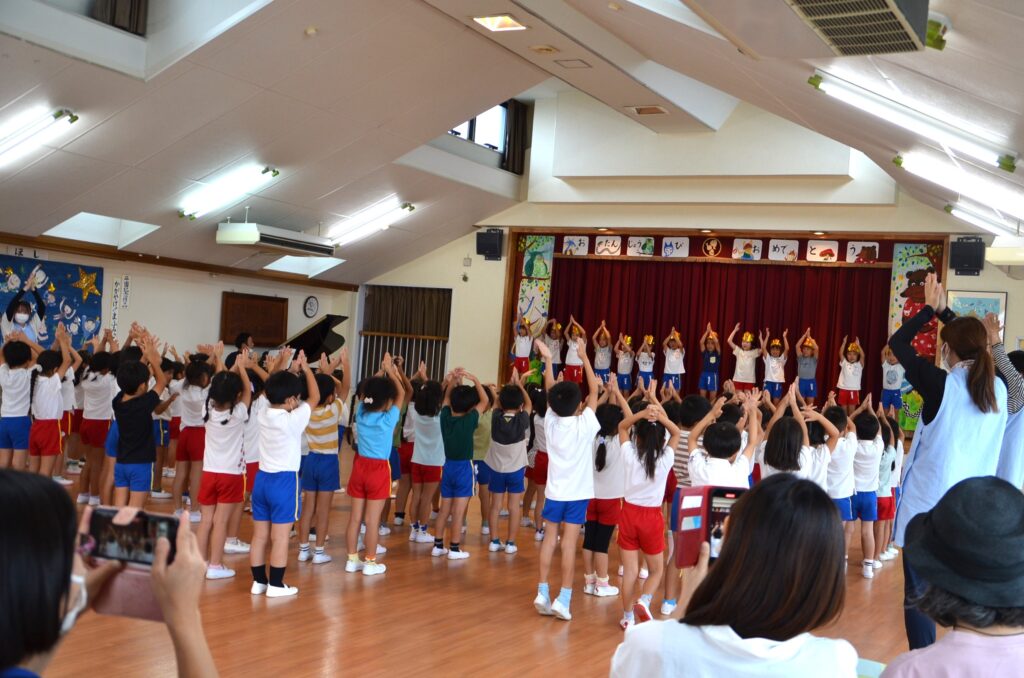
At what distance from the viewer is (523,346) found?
15.5m

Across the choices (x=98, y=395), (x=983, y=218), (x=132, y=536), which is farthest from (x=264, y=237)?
(x=132, y=536)

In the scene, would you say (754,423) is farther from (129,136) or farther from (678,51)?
(129,136)

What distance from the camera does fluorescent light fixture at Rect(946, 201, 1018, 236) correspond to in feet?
28.5

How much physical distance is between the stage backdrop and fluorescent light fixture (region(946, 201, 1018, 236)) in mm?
11001

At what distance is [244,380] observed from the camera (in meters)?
5.78

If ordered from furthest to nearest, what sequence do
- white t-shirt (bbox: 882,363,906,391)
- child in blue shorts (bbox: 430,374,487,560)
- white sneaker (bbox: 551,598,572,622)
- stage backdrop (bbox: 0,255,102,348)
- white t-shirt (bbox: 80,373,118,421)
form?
1. white t-shirt (bbox: 882,363,906,391)
2. stage backdrop (bbox: 0,255,102,348)
3. white t-shirt (bbox: 80,373,118,421)
4. child in blue shorts (bbox: 430,374,487,560)
5. white sneaker (bbox: 551,598,572,622)

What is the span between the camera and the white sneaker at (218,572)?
575 cm

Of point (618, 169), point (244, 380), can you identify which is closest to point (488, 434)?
point (244, 380)

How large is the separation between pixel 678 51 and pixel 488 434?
3.75m

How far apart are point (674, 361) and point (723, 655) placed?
44.6 ft

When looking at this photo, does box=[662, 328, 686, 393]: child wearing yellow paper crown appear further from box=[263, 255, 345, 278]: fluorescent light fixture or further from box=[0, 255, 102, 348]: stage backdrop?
box=[0, 255, 102, 348]: stage backdrop

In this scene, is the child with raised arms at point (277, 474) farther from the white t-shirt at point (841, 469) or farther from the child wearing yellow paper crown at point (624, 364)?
the child wearing yellow paper crown at point (624, 364)

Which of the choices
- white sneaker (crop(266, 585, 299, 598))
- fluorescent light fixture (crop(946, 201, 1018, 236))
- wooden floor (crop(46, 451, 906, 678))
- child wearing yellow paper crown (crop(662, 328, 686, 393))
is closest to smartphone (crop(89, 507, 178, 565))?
wooden floor (crop(46, 451, 906, 678))

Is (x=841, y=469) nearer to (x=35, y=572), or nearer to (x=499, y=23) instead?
(x=499, y=23)
